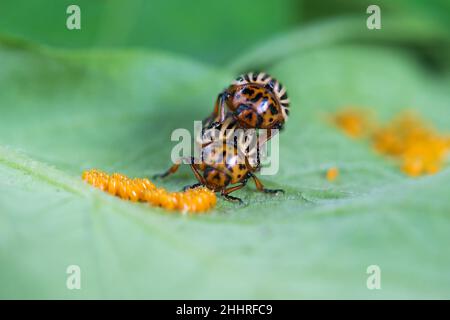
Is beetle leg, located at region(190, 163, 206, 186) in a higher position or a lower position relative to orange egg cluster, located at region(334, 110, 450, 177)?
lower

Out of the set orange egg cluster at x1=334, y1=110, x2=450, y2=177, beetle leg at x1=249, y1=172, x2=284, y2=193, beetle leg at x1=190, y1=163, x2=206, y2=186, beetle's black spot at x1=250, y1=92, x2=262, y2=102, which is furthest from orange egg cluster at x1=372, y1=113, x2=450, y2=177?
beetle leg at x1=190, y1=163, x2=206, y2=186

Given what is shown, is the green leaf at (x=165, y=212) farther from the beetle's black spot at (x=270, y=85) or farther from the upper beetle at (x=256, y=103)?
the beetle's black spot at (x=270, y=85)

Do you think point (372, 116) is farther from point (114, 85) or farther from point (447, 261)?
point (447, 261)

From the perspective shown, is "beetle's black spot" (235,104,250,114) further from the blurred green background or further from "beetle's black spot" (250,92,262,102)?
the blurred green background

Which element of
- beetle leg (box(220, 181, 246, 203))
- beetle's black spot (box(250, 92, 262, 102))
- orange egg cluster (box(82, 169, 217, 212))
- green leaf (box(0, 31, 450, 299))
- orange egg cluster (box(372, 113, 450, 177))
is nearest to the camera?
green leaf (box(0, 31, 450, 299))

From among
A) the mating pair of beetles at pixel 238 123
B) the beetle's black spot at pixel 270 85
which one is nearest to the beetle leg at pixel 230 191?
the mating pair of beetles at pixel 238 123
